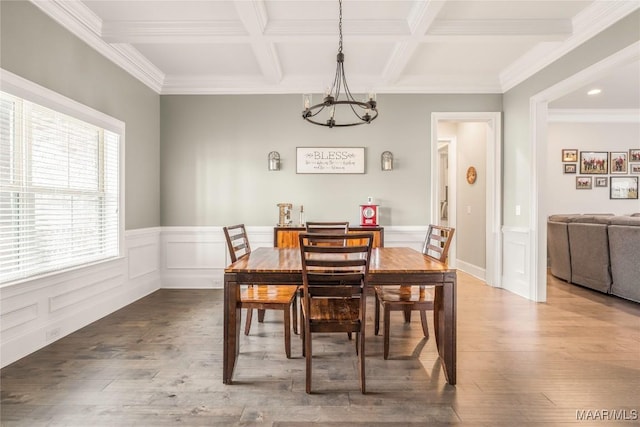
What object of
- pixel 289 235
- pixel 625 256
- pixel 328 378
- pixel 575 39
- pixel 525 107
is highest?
pixel 575 39

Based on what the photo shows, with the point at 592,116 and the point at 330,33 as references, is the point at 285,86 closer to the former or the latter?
the point at 330,33

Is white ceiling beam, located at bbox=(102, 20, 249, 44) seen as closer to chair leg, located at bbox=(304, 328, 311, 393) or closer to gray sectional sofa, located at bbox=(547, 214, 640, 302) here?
chair leg, located at bbox=(304, 328, 311, 393)

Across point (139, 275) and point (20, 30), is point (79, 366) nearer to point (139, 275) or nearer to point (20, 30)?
point (139, 275)

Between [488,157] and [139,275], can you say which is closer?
[139,275]

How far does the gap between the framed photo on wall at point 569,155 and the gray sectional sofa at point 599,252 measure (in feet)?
5.50

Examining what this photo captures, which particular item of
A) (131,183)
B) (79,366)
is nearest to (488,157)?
(131,183)

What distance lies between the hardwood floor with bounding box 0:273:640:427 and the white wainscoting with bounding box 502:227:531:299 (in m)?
0.85

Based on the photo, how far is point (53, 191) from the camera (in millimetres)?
2799

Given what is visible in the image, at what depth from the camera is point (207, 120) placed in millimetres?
4609

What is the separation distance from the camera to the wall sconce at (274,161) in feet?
14.9

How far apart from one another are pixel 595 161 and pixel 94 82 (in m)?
7.59

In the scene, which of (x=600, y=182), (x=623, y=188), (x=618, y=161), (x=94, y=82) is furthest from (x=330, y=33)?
(x=623, y=188)

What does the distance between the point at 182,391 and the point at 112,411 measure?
1.17ft

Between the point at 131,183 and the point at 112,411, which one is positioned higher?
the point at 131,183
